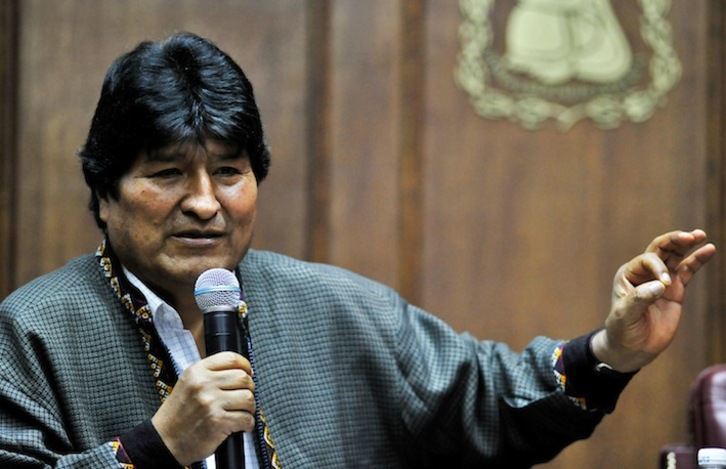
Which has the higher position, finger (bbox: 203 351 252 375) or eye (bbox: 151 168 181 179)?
eye (bbox: 151 168 181 179)

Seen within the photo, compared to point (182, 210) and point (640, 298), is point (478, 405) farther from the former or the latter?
point (182, 210)

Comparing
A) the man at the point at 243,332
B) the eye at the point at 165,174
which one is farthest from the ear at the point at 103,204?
the eye at the point at 165,174

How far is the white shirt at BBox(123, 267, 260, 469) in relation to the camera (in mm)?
2045

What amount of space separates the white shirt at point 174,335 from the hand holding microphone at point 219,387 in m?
0.31

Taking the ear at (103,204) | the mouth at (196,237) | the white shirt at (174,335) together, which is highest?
the ear at (103,204)

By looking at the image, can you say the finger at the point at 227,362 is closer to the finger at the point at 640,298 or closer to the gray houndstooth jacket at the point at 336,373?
the gray houndstooth jacket at the point at 336,373

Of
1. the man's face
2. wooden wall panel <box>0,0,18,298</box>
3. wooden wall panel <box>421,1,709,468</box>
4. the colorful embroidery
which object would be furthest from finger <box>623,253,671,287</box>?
wooden wall panel <box>0,0,18,298</box>

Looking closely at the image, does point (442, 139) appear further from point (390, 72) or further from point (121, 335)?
point (121, 335)

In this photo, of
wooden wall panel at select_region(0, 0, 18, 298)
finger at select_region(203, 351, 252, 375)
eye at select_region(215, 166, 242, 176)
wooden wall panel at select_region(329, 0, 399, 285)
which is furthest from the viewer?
wooden wall panel at select_region(329, 0, 399, 285)

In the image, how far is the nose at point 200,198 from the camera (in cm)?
197

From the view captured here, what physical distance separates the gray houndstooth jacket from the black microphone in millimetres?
340

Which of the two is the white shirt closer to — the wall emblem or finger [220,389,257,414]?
finger [220,389,257,414]

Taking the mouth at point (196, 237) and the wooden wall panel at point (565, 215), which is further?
the wooden wall panel at point (565, 215)

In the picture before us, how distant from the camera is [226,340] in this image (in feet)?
5.46
